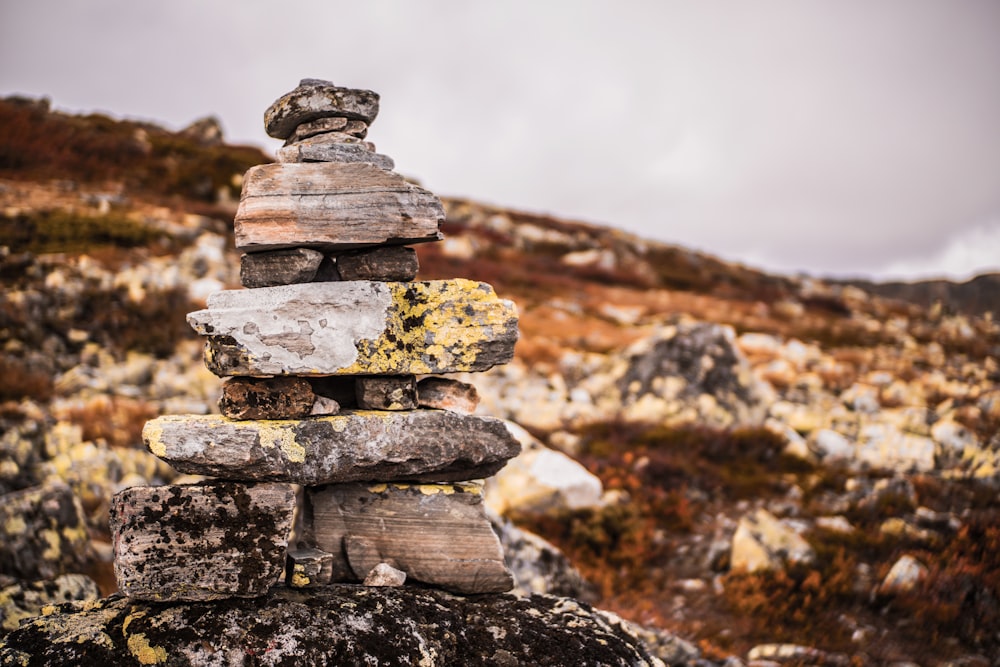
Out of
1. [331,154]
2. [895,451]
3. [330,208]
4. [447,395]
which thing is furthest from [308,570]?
[895,451]

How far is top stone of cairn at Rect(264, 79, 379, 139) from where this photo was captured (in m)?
5.46

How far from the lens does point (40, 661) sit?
398 cm

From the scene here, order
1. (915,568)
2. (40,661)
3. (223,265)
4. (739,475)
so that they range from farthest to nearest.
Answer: (223,265), (739,475), (915,568), (40,661)

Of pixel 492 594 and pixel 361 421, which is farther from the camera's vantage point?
pixel 492 594

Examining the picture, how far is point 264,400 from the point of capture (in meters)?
5.18

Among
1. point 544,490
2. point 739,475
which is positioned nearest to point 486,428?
point 544,490

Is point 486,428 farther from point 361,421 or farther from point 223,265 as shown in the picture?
point 223,265

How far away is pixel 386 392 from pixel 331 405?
50cm

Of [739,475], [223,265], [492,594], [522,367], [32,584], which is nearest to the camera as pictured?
[492,594]

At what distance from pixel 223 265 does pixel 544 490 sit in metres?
16.8

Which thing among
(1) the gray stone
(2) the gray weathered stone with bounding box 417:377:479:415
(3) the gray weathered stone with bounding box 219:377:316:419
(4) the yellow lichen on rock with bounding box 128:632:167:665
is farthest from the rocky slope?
(3) the gray weathered stone with bounding box 219:377:316:419

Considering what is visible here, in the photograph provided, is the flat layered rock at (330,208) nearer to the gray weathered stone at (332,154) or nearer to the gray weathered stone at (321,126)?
the gray weathered stone at (332,154)

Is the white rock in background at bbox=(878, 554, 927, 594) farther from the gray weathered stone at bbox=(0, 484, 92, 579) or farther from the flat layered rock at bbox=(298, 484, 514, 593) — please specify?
the gray weathered stone at bbox=(0, 484, 92, 579)

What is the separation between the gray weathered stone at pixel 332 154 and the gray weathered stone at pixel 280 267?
2.74 ft
